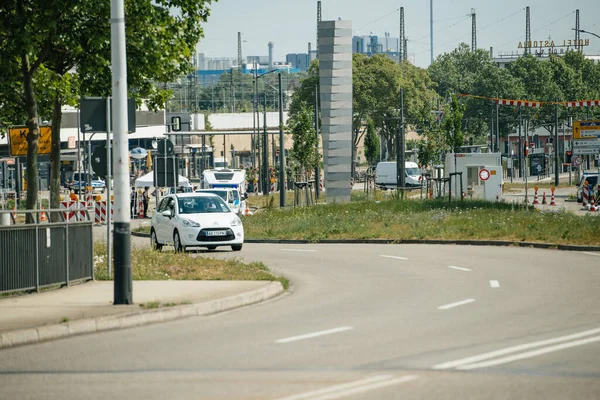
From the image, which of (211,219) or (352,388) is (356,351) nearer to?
(352,388)

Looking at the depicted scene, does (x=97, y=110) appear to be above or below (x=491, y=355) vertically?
above

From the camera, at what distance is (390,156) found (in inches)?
4921

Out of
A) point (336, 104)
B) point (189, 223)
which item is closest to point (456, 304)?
point (189, 223)

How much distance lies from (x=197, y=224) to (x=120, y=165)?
14.1 meters

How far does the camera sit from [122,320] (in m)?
12.9

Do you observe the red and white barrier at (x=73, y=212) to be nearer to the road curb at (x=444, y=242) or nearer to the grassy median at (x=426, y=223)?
the grassy median at (x=426, y=223)

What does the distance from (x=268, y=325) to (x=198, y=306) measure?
183 cm

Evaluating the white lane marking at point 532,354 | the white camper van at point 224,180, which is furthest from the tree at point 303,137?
the white lane marking at point 532,354

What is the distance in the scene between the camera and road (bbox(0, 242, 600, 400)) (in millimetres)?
8344

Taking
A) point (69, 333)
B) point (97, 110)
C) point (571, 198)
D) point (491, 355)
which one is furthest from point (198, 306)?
point (571, 198)

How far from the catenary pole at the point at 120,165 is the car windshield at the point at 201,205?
15083 millimetres

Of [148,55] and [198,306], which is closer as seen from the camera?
[198,306]

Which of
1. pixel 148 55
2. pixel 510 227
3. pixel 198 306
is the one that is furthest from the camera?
pixel 510 227

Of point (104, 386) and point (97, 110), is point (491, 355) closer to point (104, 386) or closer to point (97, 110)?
point (104, 386)
